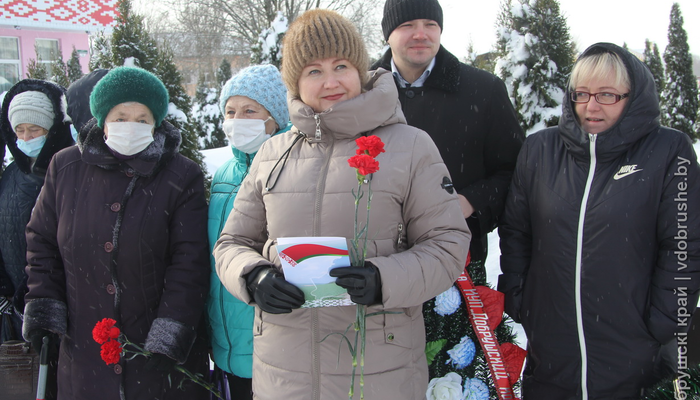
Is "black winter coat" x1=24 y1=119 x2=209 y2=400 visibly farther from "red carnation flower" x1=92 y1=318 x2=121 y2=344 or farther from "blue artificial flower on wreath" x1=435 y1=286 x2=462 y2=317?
"blue artificial flower on wreath" x1=435 y1=286 x2=462 y2=317

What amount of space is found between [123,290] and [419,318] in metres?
1.40

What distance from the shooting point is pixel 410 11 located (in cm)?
266

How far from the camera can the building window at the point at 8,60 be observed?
802 inches

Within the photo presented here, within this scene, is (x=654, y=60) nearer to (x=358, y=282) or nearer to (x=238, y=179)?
(x=238, y=179)

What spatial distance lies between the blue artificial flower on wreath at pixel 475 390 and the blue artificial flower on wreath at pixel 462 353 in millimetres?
94

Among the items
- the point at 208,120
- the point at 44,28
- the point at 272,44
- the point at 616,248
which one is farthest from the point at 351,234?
the point at 44,28

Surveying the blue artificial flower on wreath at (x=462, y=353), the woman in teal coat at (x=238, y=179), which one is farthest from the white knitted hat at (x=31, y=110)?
the blue artificial flower on wreath at (x=462, y=353)

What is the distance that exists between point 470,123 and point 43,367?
252cm

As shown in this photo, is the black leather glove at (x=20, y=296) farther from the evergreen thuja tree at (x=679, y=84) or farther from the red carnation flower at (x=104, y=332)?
Answer: the evergreen thuja tree at (x=679, y=84)

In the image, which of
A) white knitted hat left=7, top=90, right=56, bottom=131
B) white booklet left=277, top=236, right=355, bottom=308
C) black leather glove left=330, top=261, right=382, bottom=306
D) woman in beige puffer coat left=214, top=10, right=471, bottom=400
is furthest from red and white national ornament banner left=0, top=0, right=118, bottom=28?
black leather glove left=330, top=261, right=382, bottom=306

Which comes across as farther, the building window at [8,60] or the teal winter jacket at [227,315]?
the building window at [8,60]

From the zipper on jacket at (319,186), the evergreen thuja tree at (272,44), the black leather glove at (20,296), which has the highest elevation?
the evergreen thuja tree at (272,44)

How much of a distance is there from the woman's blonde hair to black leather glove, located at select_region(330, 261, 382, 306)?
142cm

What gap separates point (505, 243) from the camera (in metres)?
2.48
